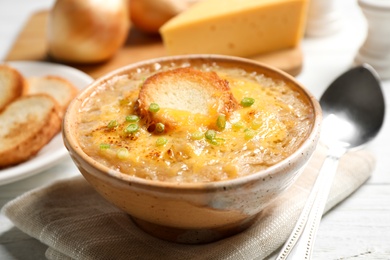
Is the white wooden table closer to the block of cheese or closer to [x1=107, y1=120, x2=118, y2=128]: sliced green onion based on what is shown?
the block of cheese

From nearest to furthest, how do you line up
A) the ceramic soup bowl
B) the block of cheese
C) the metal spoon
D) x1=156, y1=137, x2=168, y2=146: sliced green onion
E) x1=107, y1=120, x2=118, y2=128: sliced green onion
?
the ceramic soup bowl → x1=156, y1=137, x2=168, y2=146: sliced green onion → x1=107, y1=120, x2=118, y2=128: sliced green onion → the metal spoon → the block of cheese

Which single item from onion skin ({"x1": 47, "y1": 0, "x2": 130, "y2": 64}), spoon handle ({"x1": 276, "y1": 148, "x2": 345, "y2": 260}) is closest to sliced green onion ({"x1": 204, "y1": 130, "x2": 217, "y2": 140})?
spoon handle ({"x1": 276, "y1": 148, "x2": 345, "y2": 260})

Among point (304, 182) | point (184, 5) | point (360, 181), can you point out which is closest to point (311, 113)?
point (304, 182)

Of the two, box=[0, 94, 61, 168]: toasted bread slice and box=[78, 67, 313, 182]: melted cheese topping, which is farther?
box=[0, 94, 61, 168]: toasted bread slice

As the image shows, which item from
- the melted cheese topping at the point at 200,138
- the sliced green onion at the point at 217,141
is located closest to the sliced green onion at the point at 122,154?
the melted cheese topping at the point at 200,138

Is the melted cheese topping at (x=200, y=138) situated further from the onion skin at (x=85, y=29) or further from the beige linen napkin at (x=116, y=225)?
the onion skin at (x=85, y=29)

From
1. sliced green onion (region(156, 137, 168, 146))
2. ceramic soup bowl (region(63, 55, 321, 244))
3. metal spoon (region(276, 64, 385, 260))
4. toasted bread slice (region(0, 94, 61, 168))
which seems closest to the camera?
ceramic soup bowl (region(63, 55, 321, 244))
